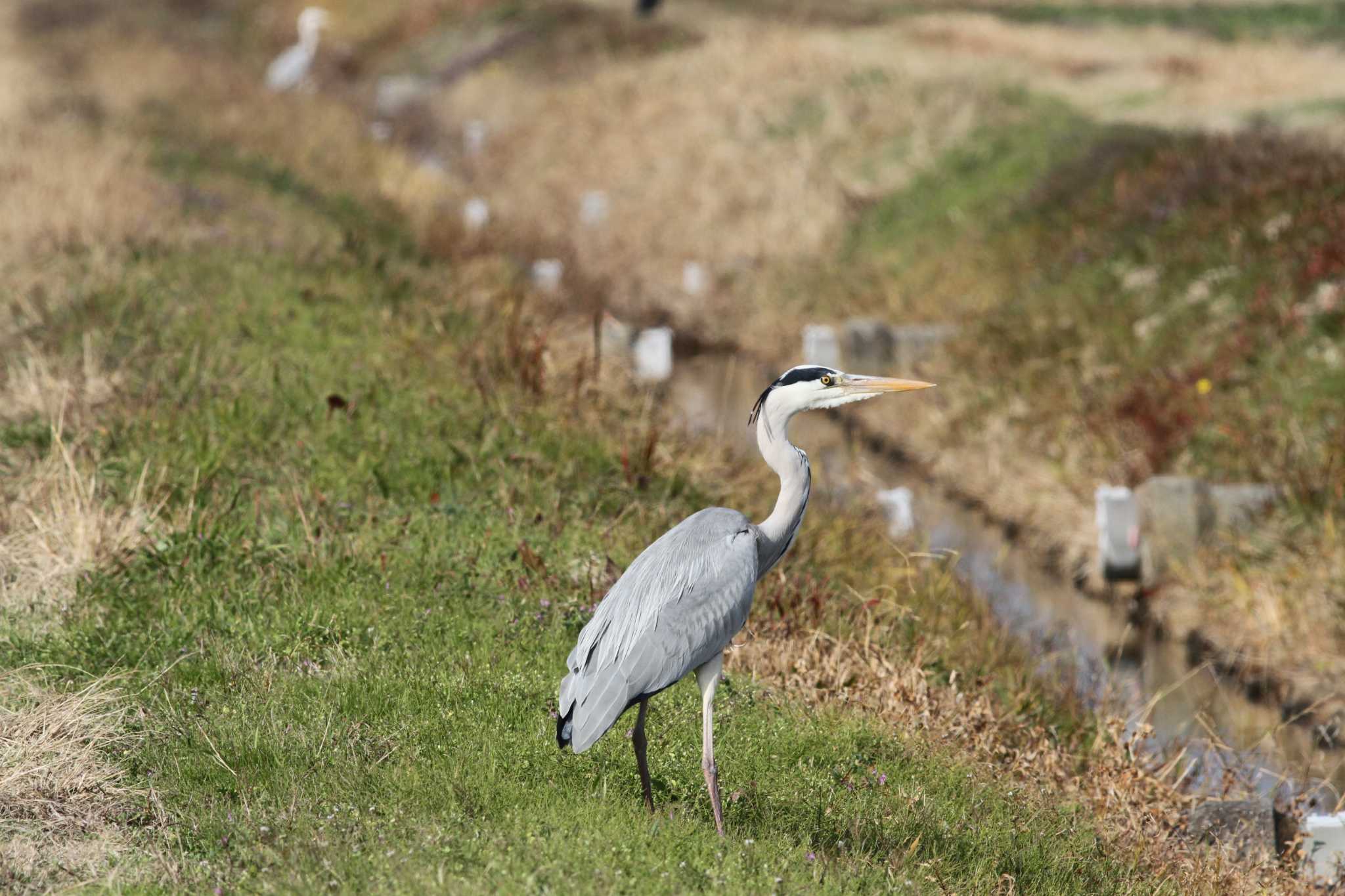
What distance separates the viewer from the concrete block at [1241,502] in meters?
10.4

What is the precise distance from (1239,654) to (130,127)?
13784 millimetres

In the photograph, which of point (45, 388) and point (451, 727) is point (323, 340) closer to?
point (45, 388)

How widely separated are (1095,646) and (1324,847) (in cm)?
376

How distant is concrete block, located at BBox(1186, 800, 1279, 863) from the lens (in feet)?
20.9

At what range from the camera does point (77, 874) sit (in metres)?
4.49

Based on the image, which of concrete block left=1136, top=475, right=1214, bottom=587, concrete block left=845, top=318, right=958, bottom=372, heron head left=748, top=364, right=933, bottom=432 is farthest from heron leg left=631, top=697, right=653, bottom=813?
concrete block left=845, top=318, right=958, bottom=372

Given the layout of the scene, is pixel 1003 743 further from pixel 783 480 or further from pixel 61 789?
pixel 61 789

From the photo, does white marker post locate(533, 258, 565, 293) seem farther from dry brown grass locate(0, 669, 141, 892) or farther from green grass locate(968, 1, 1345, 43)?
green grass locate(968, 1, 1345, 43)

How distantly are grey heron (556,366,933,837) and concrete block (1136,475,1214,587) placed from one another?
629 centimetres

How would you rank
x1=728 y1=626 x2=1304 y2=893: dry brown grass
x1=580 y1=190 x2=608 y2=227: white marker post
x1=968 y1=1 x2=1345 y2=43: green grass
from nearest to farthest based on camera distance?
x1=728 y1=626 x2=1304 y2=893: dry brown grass < x1=580 y1=190 x2=608 y2=227: white marker post < x1=968 y1=1 x2=1345 y2=43: green grass

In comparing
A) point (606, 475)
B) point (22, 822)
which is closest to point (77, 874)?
point (22, 822)

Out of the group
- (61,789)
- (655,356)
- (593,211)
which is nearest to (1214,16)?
(593,211)

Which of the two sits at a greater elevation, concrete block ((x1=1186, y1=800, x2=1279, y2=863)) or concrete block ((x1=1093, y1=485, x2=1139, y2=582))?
concrete block ((x1=1186, y1=800, x2=1279, y2=863))

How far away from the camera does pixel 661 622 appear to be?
15.5 feet
